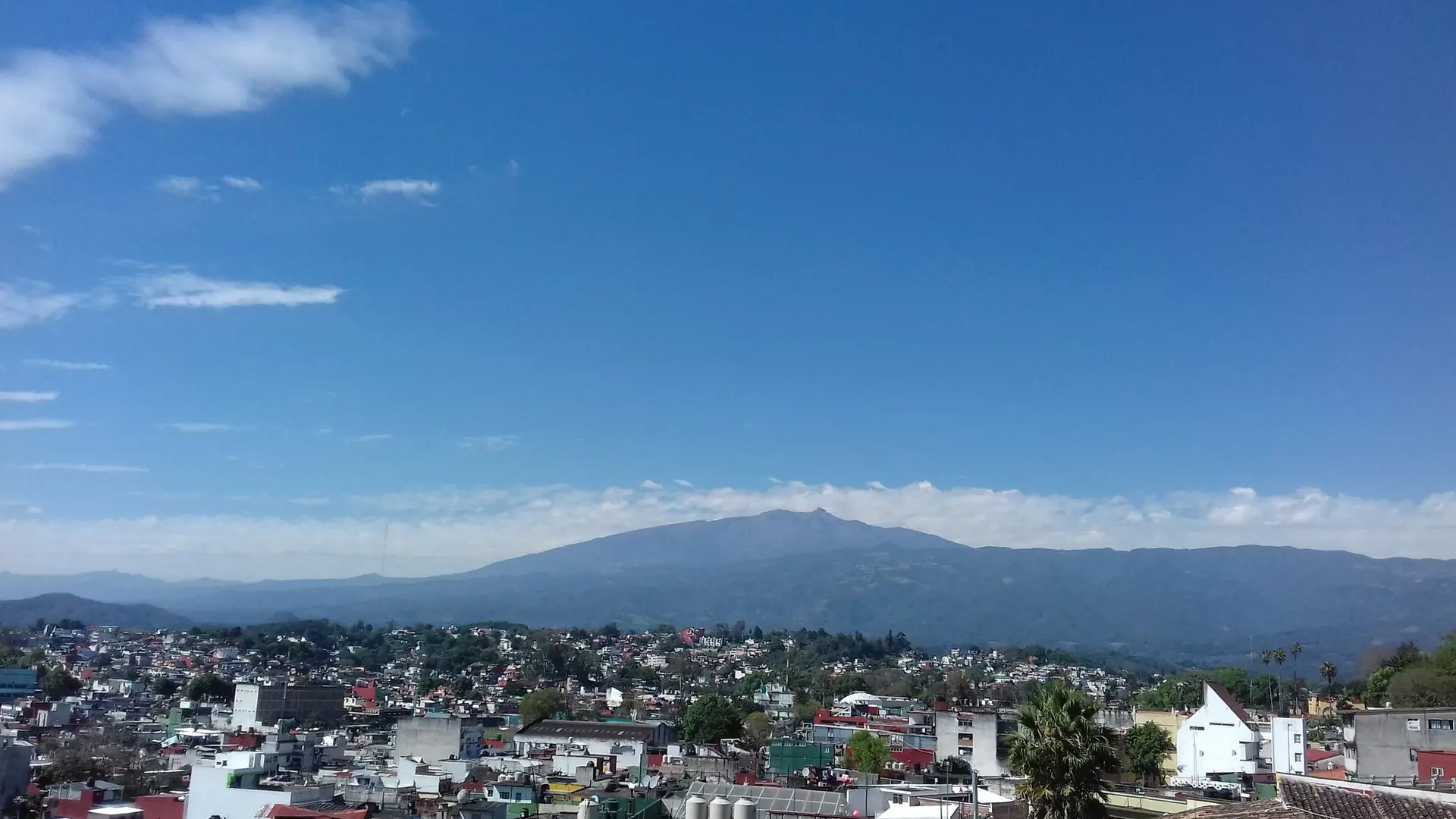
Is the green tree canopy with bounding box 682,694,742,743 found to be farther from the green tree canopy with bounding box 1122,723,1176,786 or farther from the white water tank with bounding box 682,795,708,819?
the white water tank with bounding box 682,795,708,819

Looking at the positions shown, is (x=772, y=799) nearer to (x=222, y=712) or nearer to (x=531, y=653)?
(x=222, y=712)

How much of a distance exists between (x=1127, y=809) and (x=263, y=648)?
6623 inches

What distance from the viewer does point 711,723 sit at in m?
69.5

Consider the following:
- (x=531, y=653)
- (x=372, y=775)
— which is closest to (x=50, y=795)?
(x=372, y=775)

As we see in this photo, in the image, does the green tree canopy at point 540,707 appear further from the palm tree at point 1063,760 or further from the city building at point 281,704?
the palm tree at point 1063,760

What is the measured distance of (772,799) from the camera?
26203mm

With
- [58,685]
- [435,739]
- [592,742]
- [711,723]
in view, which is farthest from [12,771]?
[58,685]

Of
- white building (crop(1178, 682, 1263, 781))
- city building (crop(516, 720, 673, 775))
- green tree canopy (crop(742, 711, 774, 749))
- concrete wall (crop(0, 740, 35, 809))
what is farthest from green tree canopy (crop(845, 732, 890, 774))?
concrete wall (crop(0, 740, 35, 809))

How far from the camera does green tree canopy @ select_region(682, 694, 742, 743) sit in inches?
2699

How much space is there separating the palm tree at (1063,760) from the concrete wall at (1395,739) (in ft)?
59.3

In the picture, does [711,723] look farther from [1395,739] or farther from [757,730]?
[1395,739]

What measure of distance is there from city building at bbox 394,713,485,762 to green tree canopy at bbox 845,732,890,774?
17.7 m

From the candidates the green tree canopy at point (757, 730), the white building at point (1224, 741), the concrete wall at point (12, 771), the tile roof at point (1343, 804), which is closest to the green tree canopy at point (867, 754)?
the green tree canopy at point (757, 730)

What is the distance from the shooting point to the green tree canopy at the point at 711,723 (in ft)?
225
